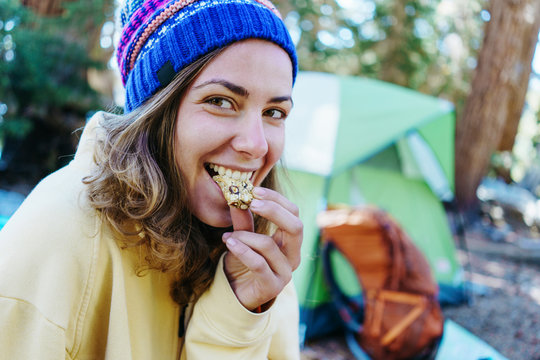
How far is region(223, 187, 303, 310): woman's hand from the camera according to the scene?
3.73 feet

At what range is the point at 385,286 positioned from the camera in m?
3.70

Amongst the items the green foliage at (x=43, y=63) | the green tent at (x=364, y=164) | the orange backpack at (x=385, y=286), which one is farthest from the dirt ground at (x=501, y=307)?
the green foliage at (x=43, y=63)

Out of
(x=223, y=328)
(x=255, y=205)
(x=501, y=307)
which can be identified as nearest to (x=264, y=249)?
(x=255, y=205)

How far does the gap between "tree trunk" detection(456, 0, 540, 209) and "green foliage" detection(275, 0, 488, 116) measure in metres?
3.45

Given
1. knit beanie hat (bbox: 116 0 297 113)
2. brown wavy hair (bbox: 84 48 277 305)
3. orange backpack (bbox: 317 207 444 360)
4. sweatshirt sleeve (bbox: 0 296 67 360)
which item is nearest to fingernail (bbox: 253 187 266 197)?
brown wavy hair (bbox: 84 48 277 305)

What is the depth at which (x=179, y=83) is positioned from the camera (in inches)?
46.9

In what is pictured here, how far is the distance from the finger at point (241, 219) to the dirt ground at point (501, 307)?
2.61 meters

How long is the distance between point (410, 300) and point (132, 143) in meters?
3.01

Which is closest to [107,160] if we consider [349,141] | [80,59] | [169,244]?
[169,244]

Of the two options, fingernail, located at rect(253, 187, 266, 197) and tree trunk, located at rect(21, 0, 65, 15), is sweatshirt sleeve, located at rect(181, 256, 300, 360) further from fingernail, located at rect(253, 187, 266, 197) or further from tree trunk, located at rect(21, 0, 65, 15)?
tree trunk, located at rect(21, 0, 65, 15)

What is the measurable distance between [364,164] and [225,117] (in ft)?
12.2

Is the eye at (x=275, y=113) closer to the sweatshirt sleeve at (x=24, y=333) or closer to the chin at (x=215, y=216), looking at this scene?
the chin at (x=215, y=216)

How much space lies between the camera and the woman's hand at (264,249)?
1136 millimetres

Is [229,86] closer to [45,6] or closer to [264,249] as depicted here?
[264,249]
